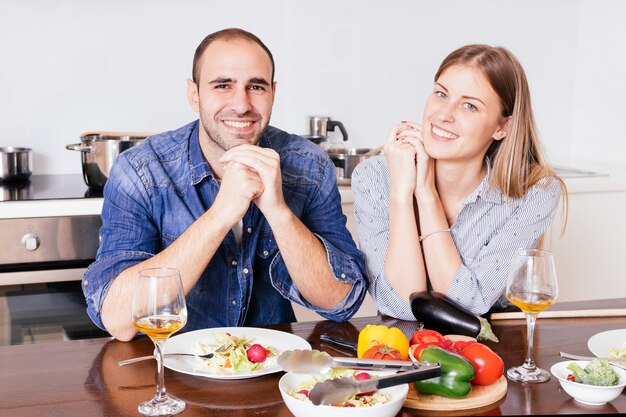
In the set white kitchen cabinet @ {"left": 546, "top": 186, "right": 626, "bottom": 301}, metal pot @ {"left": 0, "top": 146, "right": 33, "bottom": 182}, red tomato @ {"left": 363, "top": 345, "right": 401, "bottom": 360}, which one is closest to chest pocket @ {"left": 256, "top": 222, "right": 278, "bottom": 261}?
red tomato @ {"left": 363, "top": 345, "right": 401, "bottom": 360}

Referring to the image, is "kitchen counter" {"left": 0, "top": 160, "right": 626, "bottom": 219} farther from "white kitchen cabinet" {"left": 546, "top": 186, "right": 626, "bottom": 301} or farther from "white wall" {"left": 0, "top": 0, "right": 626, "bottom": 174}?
"white wall" {"left": 0, "top": 0, "right": 626, "bottom": 174}

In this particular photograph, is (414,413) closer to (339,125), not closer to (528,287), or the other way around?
(528,287)

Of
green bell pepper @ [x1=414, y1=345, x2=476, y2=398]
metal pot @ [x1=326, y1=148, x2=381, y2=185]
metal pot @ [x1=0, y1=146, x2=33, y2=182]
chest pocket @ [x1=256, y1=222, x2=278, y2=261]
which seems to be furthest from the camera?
metal pot @ [x1=326, y1=148, x2=381, y2=185]

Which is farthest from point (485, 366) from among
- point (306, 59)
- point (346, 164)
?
point (306, 59)

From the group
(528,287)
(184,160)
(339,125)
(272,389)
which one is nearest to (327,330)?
(272,389)

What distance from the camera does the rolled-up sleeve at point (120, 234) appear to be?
5.72ft

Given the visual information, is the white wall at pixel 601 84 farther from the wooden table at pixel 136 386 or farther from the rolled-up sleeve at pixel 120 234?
the rolled-up sleeve at pixel 120 234

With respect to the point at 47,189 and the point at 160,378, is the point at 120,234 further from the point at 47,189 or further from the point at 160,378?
the point at 47,189

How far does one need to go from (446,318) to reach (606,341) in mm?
306

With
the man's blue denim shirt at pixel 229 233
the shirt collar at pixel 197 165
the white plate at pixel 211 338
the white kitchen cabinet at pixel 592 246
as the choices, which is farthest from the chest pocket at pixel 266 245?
the white kitchen cabinet at pixel 592 246

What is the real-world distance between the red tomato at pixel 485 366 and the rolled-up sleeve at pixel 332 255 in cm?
52

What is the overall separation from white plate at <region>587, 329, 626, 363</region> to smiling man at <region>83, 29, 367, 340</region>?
0.54 m

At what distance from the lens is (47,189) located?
282 cm

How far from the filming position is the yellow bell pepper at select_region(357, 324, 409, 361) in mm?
1462
